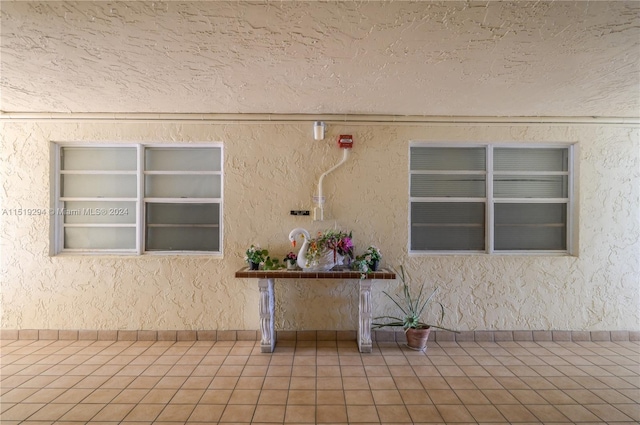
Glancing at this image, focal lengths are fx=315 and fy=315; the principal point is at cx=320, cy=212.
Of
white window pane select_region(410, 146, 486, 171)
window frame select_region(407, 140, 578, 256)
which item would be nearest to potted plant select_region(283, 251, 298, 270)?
window frame select_region(407, 140, 578, 256)

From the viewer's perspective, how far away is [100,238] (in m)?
3.90

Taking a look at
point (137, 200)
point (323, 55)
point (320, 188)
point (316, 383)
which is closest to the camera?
point (323, 55)

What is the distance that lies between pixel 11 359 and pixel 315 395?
10.6 feet

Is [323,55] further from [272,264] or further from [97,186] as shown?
[97,186]

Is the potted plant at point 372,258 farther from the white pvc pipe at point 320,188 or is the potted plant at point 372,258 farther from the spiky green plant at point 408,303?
the white pvc pipe at point 320,188

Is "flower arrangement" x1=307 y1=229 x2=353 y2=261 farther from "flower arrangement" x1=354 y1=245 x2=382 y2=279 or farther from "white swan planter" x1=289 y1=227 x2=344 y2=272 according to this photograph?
"flower arrangement" x1=354 y1=245 x2=382 y2=279

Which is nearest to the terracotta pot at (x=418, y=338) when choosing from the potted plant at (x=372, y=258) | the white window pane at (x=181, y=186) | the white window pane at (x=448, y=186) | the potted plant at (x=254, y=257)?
the potted plant at (x=372, y=258)

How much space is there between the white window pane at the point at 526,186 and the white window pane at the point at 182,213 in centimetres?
354

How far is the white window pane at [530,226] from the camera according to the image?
3.95m

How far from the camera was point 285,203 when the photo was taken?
3789 millimetres

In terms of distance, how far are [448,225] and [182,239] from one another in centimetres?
332

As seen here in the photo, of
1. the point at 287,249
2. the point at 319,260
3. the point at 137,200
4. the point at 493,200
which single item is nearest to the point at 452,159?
the point at 493,200

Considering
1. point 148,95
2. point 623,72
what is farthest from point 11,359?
point 623,72

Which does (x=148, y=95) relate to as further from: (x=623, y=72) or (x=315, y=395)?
(x=623, y=72)
